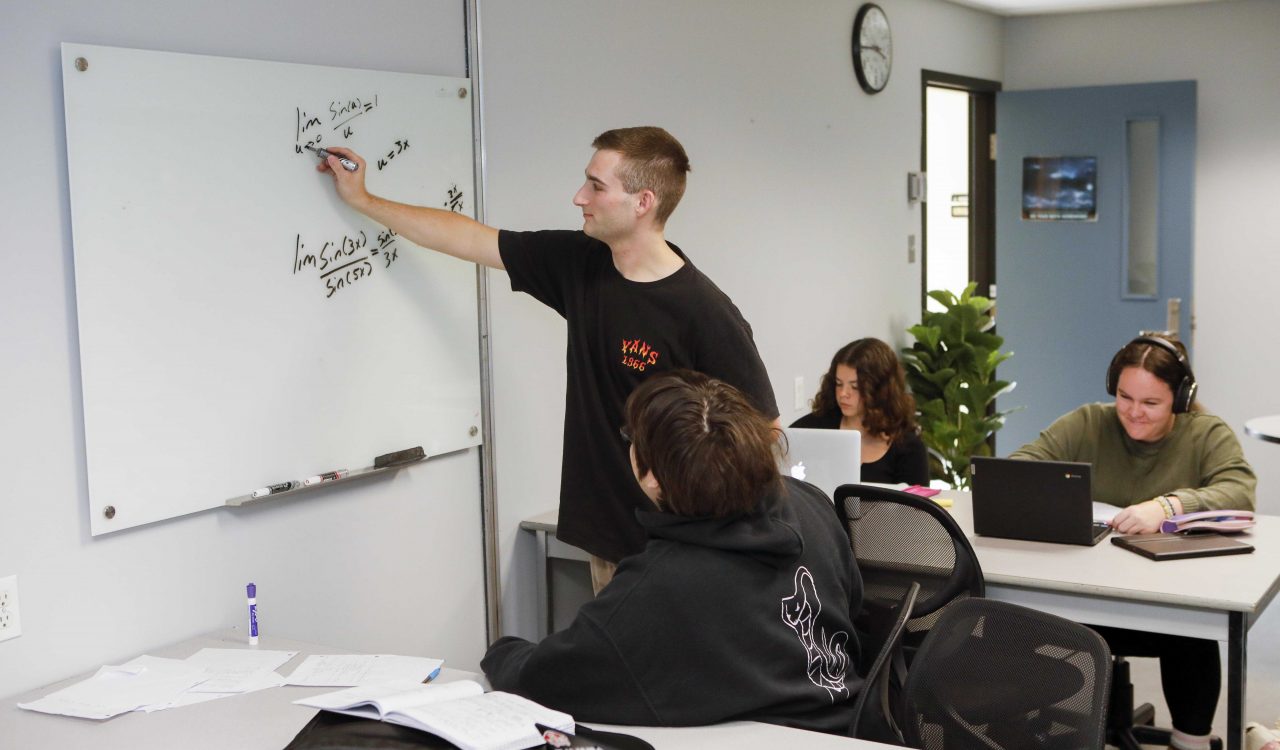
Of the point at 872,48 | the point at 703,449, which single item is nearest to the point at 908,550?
the point at 703,449

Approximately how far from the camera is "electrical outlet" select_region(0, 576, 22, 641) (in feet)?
7.09

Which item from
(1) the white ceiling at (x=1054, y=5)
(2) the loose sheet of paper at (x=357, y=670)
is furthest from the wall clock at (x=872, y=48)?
(2) the loose sheet of paper at (x=357, y=670)

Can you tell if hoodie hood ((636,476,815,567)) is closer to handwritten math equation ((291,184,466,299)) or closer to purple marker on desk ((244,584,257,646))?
purple marker on desk ((244,584,257,646))

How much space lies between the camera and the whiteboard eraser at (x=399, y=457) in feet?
9.63

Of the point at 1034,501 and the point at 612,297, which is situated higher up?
the point at 612,297

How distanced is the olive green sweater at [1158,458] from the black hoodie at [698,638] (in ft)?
5.25

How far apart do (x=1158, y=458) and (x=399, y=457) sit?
203 centimetres

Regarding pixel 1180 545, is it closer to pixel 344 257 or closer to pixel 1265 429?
pixel 344 257

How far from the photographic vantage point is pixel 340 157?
2.78 meters

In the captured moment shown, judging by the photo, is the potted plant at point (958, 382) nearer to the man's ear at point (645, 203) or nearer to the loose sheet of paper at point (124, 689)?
the man's ear at point (645, 203)

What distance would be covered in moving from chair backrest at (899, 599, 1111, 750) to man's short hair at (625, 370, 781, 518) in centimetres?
43

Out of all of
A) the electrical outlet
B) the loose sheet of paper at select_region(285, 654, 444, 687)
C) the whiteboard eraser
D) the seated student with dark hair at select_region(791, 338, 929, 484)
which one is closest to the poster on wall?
the seated student with dark hair at select_region(791, 338, 929, 484)

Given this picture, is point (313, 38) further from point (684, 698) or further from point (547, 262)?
point (684, 698)

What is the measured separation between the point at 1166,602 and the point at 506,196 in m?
1.92
